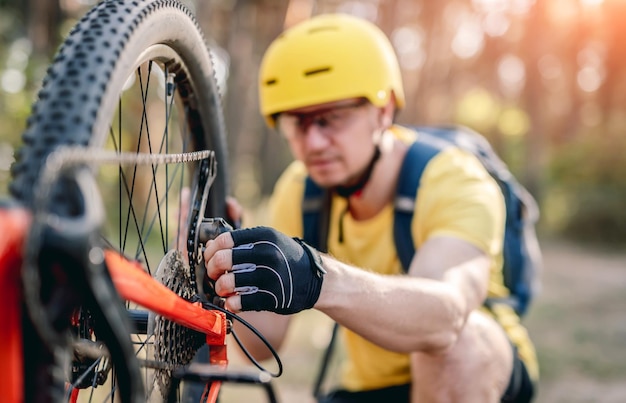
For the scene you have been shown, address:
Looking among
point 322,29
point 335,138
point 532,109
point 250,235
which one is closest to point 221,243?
point 250,235

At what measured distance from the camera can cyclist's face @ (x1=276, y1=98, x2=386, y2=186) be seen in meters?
2.71

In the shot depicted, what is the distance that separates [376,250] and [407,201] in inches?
12.0

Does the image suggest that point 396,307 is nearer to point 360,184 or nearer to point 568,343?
point 360,184

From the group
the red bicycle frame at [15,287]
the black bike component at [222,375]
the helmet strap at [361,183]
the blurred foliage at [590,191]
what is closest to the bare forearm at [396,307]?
the black bike component at [222,375]

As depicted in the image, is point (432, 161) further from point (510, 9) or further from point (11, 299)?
point (510, 9)

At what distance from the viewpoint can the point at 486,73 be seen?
3416 cm

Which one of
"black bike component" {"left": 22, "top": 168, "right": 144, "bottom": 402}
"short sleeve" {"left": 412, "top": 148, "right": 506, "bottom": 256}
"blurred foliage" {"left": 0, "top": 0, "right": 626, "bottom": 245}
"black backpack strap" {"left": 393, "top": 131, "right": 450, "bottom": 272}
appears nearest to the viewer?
"black bike component" {"left": 22, "top": 168, "right": 144, "bottom": 402}

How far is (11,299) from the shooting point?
34.5 inches

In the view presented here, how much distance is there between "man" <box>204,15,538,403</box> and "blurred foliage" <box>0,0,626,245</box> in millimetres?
1031

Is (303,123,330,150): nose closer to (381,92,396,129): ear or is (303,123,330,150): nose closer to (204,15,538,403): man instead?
(204,15,538,403): man

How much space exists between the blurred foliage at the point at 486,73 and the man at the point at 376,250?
1.03 metres

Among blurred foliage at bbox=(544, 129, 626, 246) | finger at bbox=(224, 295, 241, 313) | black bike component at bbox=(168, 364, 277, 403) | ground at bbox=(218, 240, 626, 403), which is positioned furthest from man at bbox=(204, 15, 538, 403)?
blurred foliage at bbox=(544, 129, 626, 246)

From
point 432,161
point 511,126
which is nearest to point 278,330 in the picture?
point 432,161

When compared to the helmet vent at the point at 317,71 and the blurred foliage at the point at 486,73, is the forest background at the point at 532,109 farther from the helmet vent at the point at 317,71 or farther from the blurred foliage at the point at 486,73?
the helmet vent at the point at 317,71
